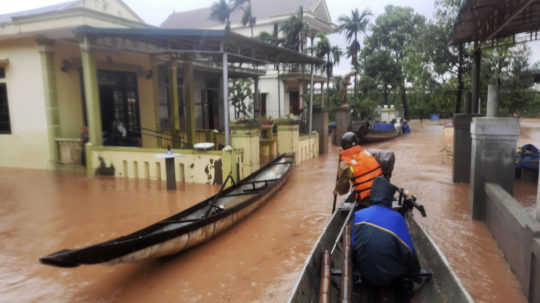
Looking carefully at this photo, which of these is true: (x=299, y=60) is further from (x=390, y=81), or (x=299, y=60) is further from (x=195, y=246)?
(x=390, y=81)

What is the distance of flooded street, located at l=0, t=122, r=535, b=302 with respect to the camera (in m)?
4.26

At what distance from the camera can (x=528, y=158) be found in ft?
29.3

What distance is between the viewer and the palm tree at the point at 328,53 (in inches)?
942

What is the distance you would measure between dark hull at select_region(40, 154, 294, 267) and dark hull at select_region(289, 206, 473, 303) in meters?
1.91

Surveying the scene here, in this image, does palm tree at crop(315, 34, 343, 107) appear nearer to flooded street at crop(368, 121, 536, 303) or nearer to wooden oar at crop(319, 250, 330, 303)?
flooded street at crop(368, 121, 536, 303)

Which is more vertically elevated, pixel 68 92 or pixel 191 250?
pixel 68 92

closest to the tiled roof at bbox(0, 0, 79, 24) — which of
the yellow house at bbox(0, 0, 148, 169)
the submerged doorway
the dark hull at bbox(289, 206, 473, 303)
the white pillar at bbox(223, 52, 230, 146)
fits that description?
the yellow house at bbox(0, 0, 148, 169)

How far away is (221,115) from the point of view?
1977 cm

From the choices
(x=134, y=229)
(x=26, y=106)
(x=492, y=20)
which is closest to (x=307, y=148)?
(x=492, y=20)

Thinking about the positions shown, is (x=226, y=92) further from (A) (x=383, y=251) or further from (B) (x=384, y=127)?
(B) (x=384, y=127)

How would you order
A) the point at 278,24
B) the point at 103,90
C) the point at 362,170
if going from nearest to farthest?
the point at 362,170 < the point at 103,90 < the point at 278,24

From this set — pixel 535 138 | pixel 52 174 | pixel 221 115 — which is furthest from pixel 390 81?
pixel 52 174

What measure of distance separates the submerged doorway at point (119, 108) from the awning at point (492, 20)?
10539mm

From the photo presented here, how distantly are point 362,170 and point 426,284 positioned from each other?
1939mm
